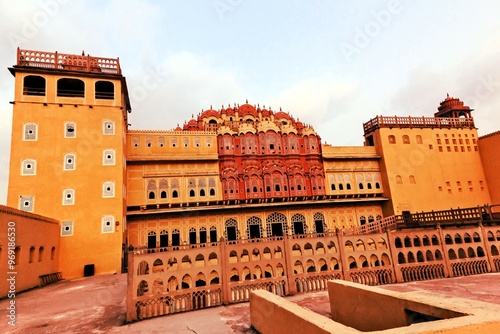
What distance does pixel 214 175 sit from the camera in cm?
2789

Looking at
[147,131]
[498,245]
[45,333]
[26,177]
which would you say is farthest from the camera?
[147,131]

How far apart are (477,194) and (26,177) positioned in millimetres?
42832

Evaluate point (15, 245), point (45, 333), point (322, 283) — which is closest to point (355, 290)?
point (322, 283)

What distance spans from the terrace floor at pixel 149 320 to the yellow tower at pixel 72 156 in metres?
7.90

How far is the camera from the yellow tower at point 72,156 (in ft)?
67.2

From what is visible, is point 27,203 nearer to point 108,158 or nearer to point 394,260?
point 108,158

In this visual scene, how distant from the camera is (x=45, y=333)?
7980mm

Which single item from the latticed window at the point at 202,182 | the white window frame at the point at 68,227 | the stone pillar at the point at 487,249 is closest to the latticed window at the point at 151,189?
the latticed window at the point at 202,182

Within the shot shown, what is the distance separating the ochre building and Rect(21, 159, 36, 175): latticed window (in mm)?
91

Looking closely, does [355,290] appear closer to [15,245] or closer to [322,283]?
[322,283]

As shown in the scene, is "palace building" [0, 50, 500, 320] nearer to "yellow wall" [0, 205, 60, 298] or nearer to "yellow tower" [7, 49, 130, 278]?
"yellow tower" [7, 49, 130, 278]

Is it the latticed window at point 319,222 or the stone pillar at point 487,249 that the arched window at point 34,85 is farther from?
the stone pillar at point 487,249

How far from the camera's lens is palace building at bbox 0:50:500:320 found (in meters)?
20.6

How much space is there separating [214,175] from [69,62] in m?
15.1
